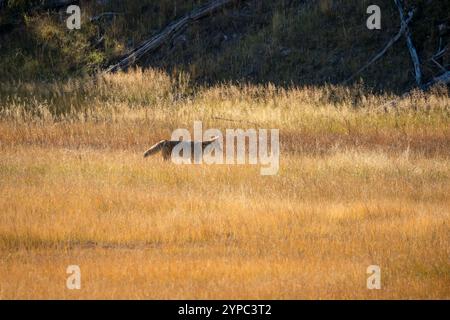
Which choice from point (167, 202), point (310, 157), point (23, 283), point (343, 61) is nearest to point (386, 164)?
point (310, 157)

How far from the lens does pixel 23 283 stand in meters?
8.45

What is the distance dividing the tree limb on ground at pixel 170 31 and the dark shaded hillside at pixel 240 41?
23cm

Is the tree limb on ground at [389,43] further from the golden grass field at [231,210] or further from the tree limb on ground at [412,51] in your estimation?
the golden grass field at [231,210]

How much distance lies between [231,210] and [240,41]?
1797 cm

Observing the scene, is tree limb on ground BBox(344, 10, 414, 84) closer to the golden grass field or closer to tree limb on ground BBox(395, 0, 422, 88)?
tree limb on ground BBox(395, 0, 422, 88)

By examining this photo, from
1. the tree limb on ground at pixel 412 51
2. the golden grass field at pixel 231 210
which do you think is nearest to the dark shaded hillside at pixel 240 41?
the tree limb on ground at pixel 412 51

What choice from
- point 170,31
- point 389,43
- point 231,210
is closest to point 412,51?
point 389,43

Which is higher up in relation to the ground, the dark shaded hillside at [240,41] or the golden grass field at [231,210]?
the dark shaded hillside at [240,41]

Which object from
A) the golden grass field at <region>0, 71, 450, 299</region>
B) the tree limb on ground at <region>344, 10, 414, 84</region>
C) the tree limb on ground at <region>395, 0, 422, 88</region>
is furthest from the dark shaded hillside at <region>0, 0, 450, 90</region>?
the golden grass field at <region>0, 71, 450, 299</region>

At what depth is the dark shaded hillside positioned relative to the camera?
26.1 meters

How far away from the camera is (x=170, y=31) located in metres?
30.7

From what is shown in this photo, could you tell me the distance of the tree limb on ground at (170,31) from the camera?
29859 mm

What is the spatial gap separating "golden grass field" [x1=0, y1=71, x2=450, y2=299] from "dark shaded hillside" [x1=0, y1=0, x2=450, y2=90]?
16.8 ft
